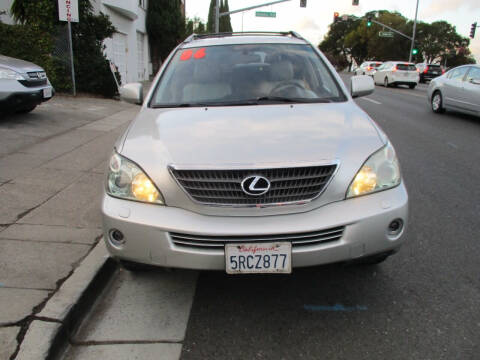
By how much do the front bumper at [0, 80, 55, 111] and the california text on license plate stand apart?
23.8ft

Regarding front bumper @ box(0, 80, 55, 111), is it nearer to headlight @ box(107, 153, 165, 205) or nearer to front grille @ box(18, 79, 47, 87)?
front grille @ box(18, 79, 47, 87)

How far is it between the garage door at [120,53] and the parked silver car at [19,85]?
37.7 feet

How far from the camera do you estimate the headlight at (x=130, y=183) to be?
2.63 m

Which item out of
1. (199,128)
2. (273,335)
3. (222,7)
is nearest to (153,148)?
(199,128)

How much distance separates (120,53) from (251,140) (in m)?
20.0

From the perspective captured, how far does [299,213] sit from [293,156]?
331mm

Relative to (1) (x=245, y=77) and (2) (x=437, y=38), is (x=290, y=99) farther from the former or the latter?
(2) (x=437, y=38)

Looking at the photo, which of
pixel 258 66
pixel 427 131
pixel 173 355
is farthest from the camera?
pixel 427 131

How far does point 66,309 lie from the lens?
2625mm

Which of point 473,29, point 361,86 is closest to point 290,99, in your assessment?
point 361,86

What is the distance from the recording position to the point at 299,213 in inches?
100

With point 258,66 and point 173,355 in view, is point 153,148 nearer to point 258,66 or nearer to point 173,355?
point 173,355

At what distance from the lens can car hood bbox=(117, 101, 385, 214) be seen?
102 inches

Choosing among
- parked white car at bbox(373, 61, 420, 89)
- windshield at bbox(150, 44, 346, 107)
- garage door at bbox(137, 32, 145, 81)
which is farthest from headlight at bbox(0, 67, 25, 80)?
parked white car at bbox(373, 61, 420, 89)
